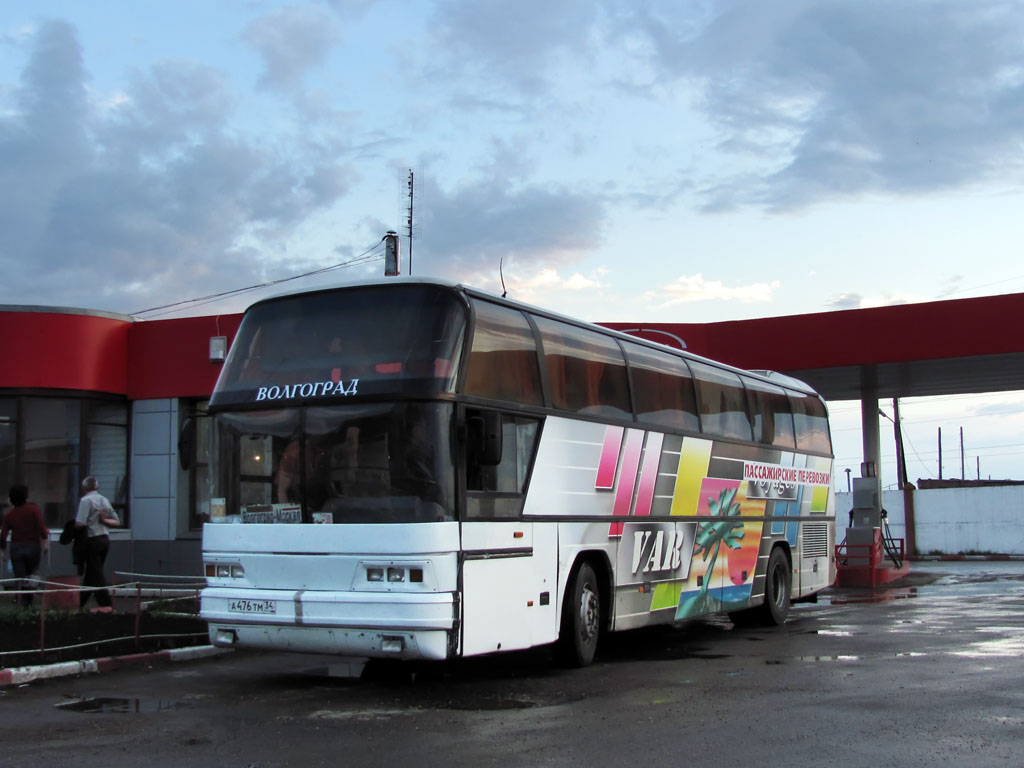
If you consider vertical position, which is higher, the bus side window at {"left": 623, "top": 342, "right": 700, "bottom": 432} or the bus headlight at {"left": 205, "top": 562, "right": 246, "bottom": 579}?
the bus side window at {"left": 623, "top": 342, "right": 700, "bottom": 432}

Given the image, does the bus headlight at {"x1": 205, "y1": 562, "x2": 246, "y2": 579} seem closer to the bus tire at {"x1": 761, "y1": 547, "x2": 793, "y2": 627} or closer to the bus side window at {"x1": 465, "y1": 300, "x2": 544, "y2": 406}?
the bus side window at {"x1": 465, "y1": 300, "x2": 544, "y2": 406}

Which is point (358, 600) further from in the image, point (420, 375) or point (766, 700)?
point (766, 700)

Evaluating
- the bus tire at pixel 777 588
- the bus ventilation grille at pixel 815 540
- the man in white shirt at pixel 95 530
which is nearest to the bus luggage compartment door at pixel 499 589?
the bus tire at pixel 777 588

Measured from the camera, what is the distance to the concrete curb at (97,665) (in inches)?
392

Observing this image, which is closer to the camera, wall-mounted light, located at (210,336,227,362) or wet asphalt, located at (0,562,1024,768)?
wet asphalt, located at (0,562,1024,768)

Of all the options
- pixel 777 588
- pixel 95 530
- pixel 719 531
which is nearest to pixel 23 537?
pixel 95 530

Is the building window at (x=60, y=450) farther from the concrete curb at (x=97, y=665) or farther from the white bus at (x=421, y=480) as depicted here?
the white bus at (x=421, y=480)

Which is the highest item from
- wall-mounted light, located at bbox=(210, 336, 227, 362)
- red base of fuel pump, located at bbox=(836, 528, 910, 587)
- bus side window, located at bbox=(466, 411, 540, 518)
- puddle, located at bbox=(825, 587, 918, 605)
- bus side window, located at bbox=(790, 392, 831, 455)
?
wall-mounted light, located at bbox=(210, 336, 227, 362)

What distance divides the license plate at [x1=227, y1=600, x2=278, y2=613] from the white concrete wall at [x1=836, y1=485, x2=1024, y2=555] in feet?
113

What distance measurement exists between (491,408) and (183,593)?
1080 centimetres

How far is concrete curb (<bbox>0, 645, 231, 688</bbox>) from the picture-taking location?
9953 millimetres

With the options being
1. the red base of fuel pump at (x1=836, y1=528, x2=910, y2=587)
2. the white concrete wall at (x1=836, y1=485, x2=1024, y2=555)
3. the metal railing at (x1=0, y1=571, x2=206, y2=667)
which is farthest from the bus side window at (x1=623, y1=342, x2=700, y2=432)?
the white concrete wall at (x1=836, y1=485, x2=1024, y2=555)

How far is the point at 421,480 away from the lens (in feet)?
29.5

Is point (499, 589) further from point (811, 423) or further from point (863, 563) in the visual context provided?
point (863, 563)
